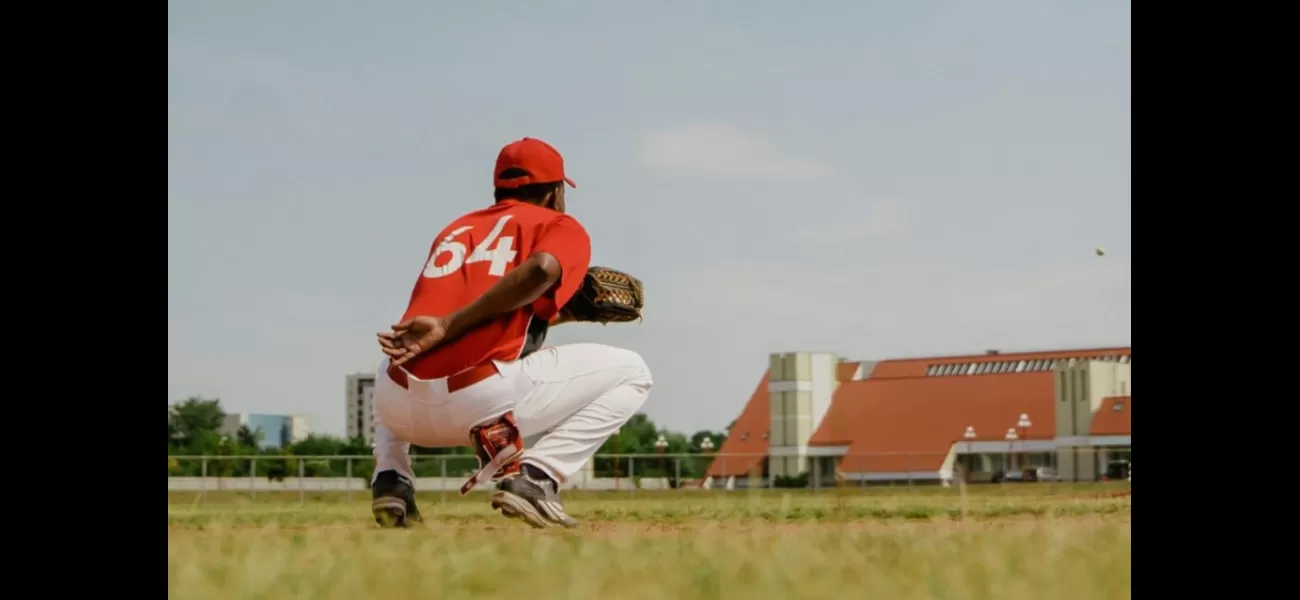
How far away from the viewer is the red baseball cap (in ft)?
15.8

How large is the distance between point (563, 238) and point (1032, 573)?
202cm

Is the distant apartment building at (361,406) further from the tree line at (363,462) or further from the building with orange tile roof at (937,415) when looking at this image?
the building with orange tile roof at (937,415)

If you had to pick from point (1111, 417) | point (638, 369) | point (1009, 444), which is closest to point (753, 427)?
point (1009, 444)

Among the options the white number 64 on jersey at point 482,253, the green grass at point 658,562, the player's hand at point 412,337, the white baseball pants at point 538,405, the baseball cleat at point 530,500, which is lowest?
the green grass at point 658,562

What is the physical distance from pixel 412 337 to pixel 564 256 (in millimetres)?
540

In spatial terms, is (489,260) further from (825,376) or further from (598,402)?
(825,376)

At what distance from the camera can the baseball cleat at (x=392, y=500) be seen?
15.8 ft

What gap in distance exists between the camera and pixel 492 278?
446 centimetres

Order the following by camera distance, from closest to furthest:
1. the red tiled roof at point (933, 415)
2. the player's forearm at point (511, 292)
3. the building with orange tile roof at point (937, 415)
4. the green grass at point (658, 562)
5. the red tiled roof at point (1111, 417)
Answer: the green grass at point (658, 562)
the player's forearm at point (511, 292)
the red tiled roof at point (1111, 417)
the building with orange tile roof at point (937, 415)
the red tiled roof at point (933, 415)

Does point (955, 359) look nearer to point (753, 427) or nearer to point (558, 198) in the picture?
point (753, 427)

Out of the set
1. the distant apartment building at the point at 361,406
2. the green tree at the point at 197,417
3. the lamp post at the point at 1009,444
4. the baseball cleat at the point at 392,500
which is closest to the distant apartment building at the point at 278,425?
the green tree at the point at 197,417

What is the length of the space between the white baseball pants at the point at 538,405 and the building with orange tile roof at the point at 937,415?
179ft

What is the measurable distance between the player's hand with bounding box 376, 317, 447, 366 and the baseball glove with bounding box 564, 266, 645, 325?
57 cm
